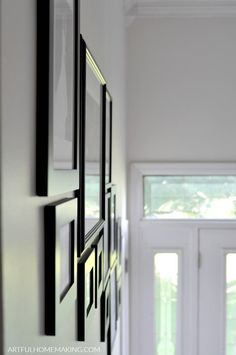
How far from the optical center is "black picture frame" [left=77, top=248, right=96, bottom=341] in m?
0.83

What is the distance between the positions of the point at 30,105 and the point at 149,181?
230 centimetres

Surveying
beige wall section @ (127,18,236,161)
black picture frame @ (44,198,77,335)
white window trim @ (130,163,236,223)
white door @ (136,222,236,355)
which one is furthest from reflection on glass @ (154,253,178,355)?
black picture frame @ (44,198,77,335)

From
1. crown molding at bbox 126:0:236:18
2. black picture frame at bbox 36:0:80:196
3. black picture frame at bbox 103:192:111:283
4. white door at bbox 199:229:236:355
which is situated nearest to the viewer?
black picture frame at bbox 36:0:80:196

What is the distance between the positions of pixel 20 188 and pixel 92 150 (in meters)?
0.57

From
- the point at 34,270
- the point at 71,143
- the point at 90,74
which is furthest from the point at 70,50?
the point at 34,270

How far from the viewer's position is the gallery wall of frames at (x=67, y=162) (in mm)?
522

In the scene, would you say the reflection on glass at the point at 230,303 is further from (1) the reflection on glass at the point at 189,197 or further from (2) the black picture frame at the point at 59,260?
(2) the black picture frame at the point at 59,260

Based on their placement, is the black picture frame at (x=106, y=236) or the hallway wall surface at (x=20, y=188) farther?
the black picture frame at (x=106, y=236)

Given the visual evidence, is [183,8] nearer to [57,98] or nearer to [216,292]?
[216,292]

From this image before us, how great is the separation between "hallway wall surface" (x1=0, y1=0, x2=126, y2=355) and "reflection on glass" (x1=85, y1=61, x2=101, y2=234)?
38cm

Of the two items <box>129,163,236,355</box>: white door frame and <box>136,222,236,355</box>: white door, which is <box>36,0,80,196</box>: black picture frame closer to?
<box>129,163,236,355</box>: white door frame

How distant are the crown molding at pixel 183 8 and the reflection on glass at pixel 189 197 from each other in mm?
1114

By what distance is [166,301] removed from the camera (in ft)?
8.99

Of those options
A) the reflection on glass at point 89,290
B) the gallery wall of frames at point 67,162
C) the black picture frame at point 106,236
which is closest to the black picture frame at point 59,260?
the gallery wall of frames at point 67,162
